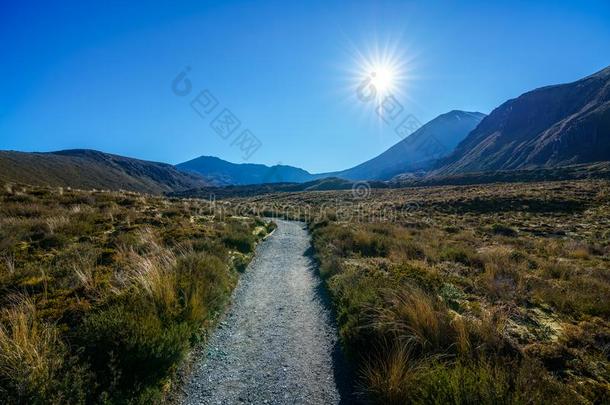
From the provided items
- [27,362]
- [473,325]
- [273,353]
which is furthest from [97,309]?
[473,325]

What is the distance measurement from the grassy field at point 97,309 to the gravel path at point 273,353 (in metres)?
0.52

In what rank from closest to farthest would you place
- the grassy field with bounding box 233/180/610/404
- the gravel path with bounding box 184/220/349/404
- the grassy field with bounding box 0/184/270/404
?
the grassy field with bounding box 0/184/270/404 → the grassy field with bounding box 233/180/610/404 → the gravel path with bounding box 184/220/349/404

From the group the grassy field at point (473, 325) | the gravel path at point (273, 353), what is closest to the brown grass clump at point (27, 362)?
the gravel path at point (273, 353)

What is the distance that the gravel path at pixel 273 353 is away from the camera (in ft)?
16.3

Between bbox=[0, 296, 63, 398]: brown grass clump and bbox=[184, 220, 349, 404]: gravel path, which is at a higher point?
bbox=[0, 296, 63, 398]: brown grass clump

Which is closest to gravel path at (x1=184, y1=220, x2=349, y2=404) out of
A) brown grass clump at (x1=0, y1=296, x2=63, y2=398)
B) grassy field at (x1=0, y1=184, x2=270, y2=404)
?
grassy field at (x1=0, y1=184, x2=270, y2=404)

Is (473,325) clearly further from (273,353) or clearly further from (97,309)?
(97,309)

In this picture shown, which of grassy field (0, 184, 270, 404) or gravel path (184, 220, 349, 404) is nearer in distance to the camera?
grassy field (0, 184, 270, 404)

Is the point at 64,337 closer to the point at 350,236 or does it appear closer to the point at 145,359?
the point at 145,359

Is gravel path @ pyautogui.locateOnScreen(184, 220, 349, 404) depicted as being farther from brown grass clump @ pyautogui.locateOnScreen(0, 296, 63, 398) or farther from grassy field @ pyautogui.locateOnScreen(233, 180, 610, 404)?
brown grass clump @ pyautogui.locateOnScreen(0, 296, 63, 398)

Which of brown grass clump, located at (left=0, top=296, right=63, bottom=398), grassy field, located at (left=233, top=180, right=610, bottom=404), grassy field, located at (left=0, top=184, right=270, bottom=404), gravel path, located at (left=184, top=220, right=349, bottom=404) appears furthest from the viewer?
gravel path, located at (left=184, top=220, right=349, bottom=404)

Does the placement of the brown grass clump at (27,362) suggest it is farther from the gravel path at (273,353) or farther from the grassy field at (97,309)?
the gravel path at (273,353)

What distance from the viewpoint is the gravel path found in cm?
498

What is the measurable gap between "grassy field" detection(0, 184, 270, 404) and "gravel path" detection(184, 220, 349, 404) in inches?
20.3
